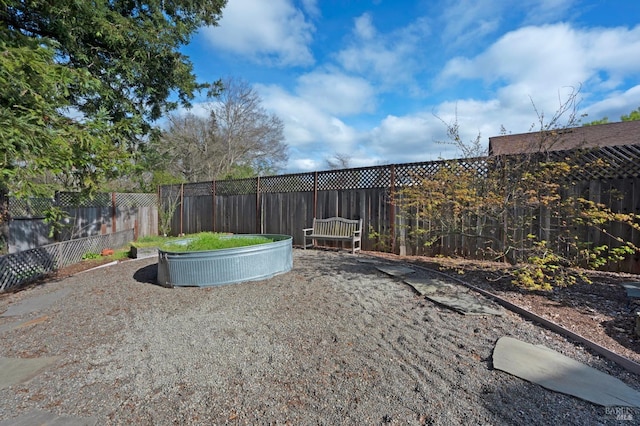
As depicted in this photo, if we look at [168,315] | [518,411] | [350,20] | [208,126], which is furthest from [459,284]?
[208,126]

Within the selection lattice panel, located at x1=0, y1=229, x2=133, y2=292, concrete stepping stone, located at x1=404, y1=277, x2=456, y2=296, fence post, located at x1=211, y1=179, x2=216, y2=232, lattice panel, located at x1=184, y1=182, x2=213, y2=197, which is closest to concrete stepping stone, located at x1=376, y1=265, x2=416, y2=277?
concrete stepping stone, located at x1=404, y1=277, x2=456, y2=296

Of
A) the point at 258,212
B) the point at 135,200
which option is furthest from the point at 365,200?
the point at 135,200

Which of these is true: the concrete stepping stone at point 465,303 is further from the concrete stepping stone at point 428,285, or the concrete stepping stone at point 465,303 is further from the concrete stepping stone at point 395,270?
the concrete stepping stone at point 395,270

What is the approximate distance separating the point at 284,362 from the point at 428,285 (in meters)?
2.40

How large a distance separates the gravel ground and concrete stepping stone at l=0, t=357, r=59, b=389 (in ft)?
0.28

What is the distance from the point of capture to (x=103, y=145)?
12.9ft

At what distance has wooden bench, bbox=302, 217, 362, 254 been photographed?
21.3ft

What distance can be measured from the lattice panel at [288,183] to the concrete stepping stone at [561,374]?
19.5 ft

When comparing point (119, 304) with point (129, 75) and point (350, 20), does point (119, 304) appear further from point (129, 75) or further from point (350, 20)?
point (350, 20)

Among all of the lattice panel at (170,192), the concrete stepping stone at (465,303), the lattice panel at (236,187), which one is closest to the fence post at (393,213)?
the concrete stepping stone at (465,303)

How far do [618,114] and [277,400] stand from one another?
26.0 meters

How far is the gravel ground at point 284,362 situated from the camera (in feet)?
5.41

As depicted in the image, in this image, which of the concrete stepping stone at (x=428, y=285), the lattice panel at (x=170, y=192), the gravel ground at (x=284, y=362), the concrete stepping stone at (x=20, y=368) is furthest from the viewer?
the lattice panel at (x=170, y=192)

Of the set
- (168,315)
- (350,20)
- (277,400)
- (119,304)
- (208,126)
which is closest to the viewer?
(277,400)
